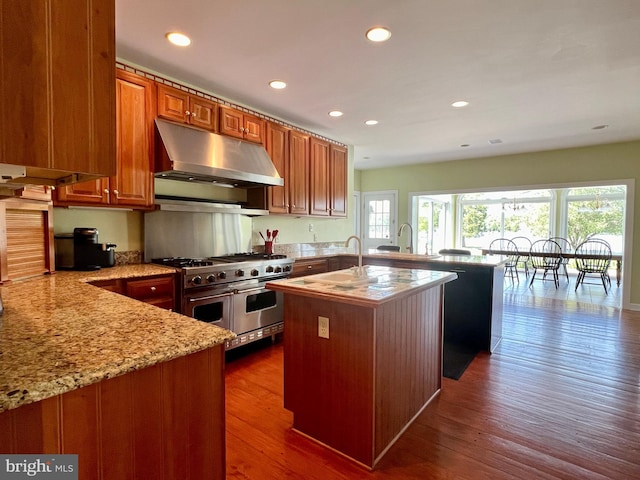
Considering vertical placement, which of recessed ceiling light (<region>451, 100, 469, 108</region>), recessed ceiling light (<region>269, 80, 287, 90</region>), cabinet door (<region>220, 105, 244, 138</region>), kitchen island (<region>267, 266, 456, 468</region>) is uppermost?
recessed ceiling light (<region>451, 100, 469, 108</region>)

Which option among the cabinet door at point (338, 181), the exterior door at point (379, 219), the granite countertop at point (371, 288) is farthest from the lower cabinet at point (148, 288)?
the exterior door at point (379, 219)

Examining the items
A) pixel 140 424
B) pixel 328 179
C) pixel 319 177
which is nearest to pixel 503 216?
pixel 328 179

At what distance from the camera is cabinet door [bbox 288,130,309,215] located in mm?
4105

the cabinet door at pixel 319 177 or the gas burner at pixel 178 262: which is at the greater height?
the cabinet door at pixel 319 177

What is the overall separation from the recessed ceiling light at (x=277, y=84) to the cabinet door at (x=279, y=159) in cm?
67

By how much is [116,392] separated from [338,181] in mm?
4312

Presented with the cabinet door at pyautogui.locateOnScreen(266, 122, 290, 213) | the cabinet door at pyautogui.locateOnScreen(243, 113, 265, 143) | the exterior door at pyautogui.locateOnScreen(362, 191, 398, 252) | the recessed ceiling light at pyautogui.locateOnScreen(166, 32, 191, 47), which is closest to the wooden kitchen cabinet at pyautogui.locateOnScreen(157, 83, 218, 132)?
the cabinet door at pyautogui.locateOnScreen(243, 113, 265, 143)

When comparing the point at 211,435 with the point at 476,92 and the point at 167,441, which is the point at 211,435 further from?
the point at 476,92

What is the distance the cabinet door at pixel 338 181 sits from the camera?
4785 mm

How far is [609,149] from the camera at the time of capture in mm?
5133

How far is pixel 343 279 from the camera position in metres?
2.33

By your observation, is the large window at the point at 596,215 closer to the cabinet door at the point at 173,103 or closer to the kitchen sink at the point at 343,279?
the kitchen sink at the point at 343,279

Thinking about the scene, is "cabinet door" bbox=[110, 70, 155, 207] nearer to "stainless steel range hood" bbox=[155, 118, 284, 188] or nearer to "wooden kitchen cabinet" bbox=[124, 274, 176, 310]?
"stainless steel range hood" bbox=[155, 118, 284, 188]

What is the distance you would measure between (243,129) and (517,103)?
2869 millimetres
